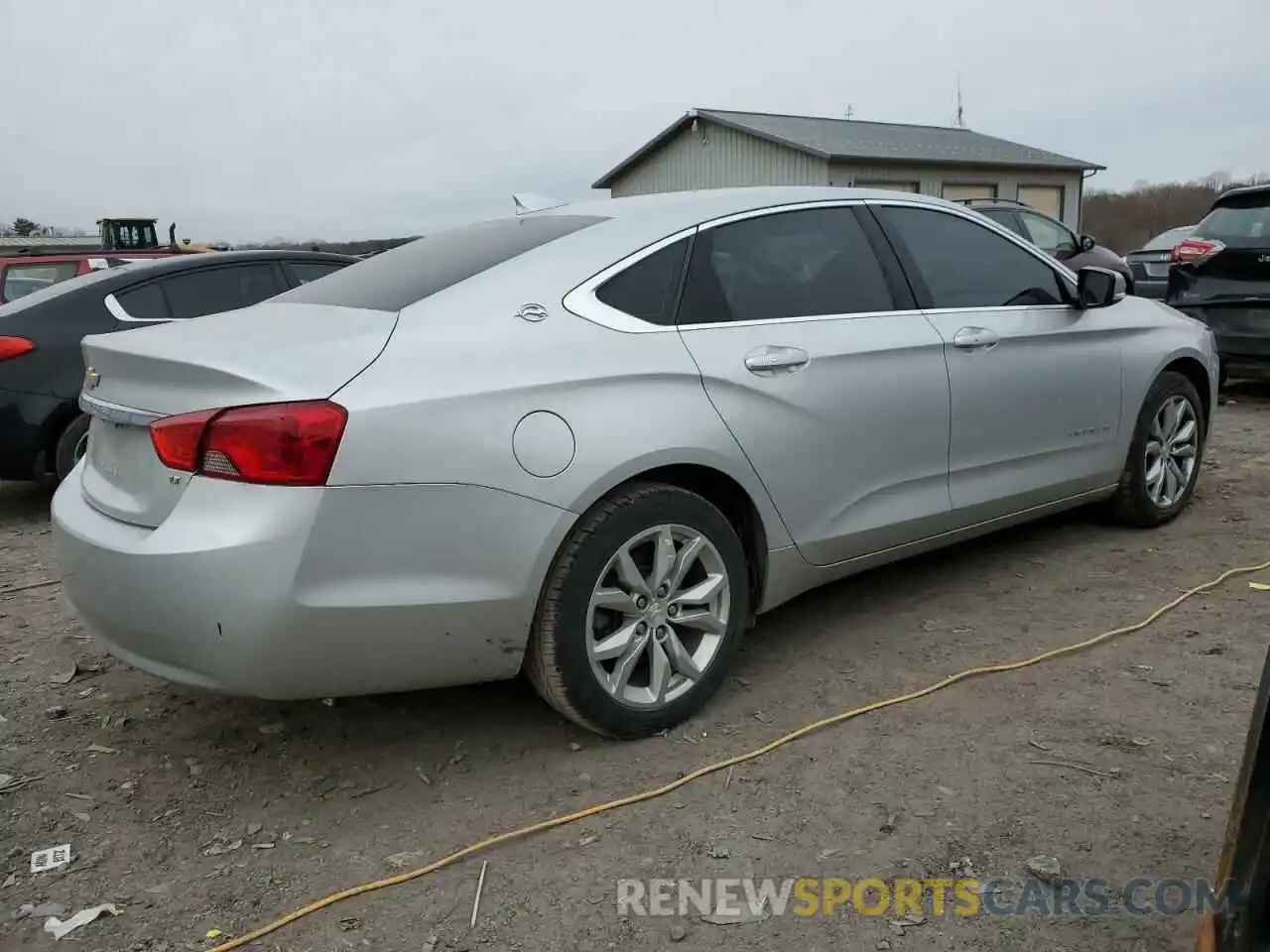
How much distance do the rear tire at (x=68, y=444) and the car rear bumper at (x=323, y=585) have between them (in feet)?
10.8

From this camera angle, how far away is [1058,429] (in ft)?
13.4

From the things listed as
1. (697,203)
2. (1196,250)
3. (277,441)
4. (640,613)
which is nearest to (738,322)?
(697,203)

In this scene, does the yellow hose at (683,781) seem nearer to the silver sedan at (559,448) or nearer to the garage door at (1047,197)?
the silver sedan at (559,448)

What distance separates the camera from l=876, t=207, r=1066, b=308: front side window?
3.75 meters

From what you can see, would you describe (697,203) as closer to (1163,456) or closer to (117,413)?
(117,413)

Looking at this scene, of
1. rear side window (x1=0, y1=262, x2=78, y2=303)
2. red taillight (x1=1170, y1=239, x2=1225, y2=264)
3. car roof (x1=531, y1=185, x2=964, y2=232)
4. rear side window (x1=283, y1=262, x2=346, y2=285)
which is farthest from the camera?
rear side window (x1=0, y1=262, x2=78, y2=303)

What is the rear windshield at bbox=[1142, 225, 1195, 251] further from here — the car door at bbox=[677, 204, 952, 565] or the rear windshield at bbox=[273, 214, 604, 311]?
the rear windshield at bbox=[273, 214, 604, 311]

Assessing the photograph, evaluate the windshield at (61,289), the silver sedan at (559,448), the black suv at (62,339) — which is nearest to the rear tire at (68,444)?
the black suv at (62,339)

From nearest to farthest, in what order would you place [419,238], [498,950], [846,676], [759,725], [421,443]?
[498,950] < [421,443] < [759,725] < [846,676] < [419,238]

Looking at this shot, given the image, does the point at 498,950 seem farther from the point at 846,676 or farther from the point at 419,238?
the point at 419,238

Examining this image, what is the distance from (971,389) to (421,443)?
2.14 meters

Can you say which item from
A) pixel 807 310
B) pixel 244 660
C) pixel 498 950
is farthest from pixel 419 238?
pixel 498 950

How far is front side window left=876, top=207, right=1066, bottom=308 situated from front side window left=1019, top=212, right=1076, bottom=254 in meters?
6.81

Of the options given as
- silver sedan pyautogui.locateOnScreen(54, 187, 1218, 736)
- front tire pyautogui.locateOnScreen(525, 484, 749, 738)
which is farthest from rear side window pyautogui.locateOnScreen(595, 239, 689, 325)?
front tire pyautogui.locateOnScreen(525, 484, 749, 738)
